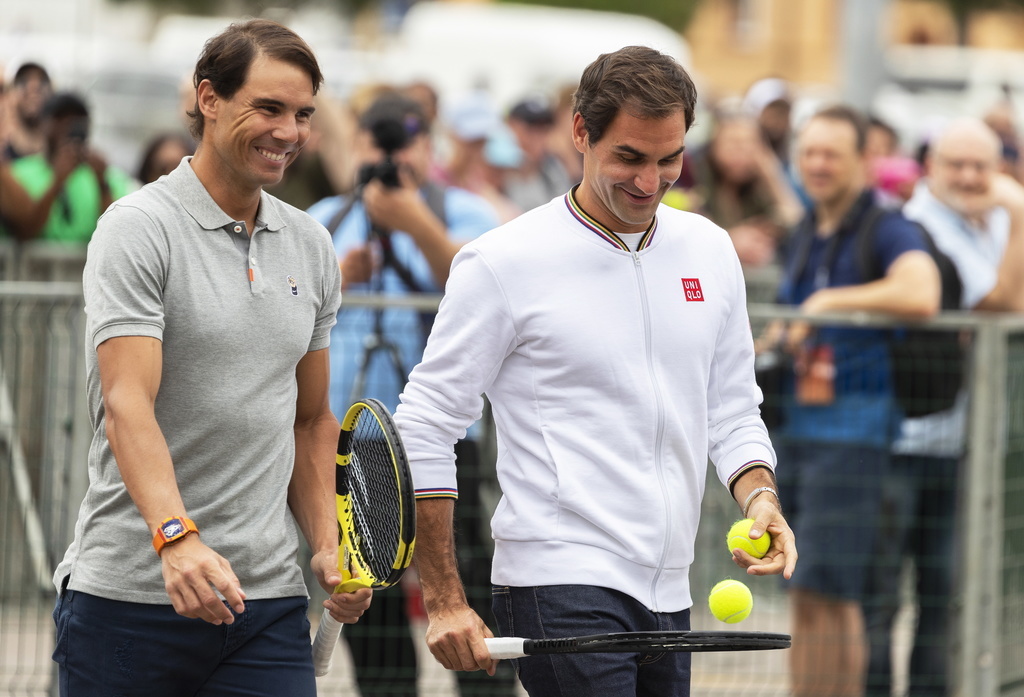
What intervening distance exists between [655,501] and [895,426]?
10.1 feet

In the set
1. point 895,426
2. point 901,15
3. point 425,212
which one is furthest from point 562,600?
point 901,15

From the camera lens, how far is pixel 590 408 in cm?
361

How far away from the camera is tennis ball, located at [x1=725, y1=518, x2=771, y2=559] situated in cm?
353

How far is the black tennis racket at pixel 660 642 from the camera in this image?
10.6ft

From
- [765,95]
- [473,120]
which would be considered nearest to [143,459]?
[473,120]

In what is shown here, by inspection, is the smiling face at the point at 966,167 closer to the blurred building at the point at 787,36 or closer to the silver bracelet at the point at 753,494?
the silver bracelet at the point at 753,494

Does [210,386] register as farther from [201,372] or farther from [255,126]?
[255,126]

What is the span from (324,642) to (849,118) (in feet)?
12.7

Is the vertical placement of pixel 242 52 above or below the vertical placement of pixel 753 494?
above

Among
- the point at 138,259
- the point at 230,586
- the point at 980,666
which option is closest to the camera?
the point at 230,586

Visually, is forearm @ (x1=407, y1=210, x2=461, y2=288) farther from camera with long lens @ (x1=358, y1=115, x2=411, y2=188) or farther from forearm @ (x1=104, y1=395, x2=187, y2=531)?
forearm @ (x1=104, y1=395, x2=187, y2=531)

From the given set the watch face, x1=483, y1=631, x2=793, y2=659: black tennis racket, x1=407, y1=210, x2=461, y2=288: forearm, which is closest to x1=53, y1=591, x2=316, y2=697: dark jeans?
the watch face

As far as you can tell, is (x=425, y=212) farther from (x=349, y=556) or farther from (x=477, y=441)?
(x=349, y=556)

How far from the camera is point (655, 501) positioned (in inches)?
142
